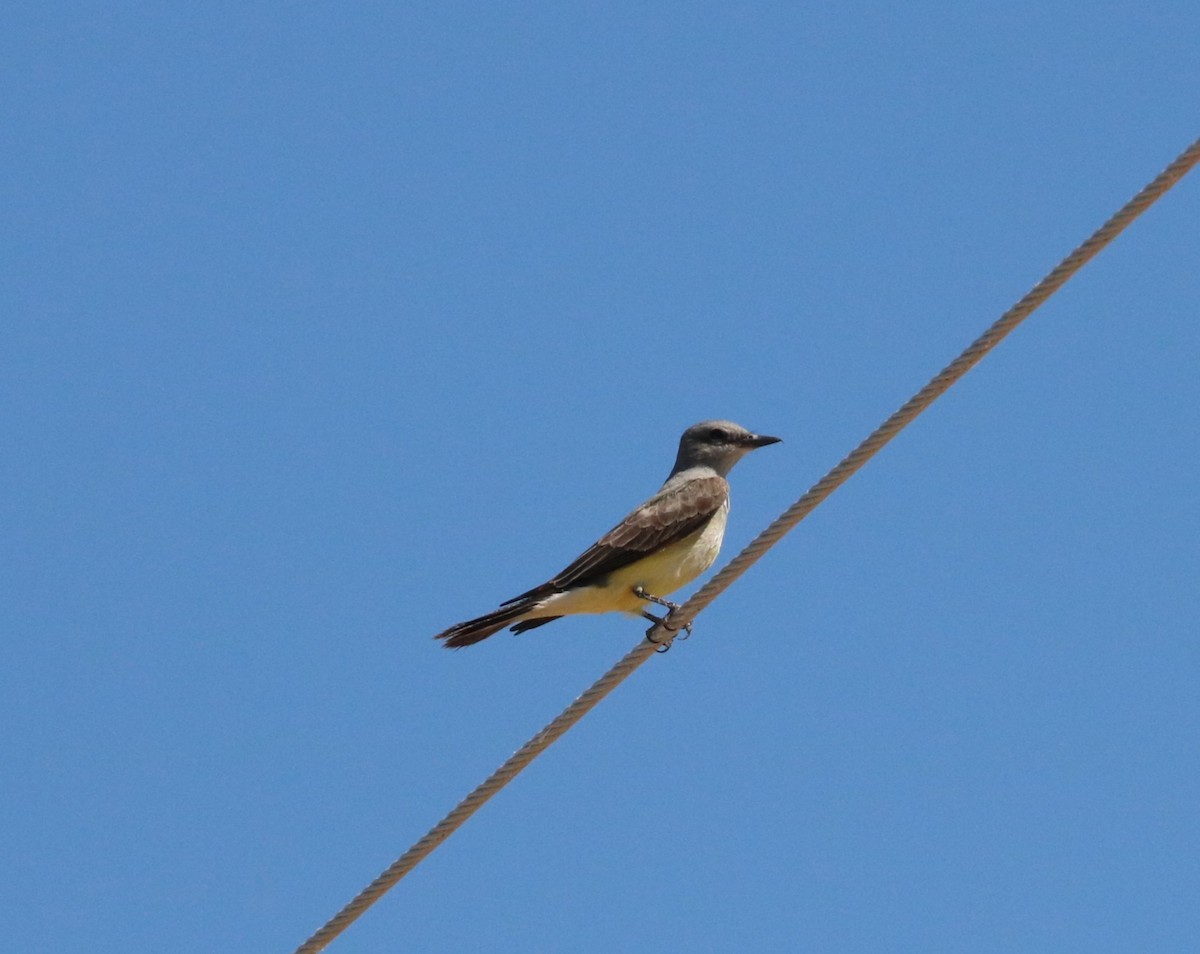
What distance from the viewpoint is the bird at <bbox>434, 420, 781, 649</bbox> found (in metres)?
9.32

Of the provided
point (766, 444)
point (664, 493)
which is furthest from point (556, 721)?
point (766, 444)

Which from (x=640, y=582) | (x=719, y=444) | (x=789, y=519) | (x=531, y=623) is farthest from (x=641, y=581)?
(x=789, y=519)

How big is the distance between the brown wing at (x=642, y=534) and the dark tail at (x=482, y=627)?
73 mm

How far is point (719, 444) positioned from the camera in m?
10.7

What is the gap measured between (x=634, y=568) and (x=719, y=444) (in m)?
1.54

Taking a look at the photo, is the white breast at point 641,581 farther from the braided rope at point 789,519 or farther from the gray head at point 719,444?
the braided rope at point 789,519

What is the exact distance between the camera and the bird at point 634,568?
932cm

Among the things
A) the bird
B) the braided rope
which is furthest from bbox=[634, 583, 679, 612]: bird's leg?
the braided rope

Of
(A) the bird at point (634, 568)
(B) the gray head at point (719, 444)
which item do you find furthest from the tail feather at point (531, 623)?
(B) the gray head at point (719, 444)

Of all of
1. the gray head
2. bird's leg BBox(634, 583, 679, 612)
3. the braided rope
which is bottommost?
the braided rope

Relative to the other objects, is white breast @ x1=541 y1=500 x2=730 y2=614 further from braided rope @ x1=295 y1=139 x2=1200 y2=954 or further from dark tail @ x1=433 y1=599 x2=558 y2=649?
braided rope @ x1=295 y1=139 x2=1200 y2=954

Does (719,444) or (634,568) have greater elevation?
(719,444)

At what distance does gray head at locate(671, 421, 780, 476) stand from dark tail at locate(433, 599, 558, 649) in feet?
5.95

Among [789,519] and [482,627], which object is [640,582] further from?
[789,519]
